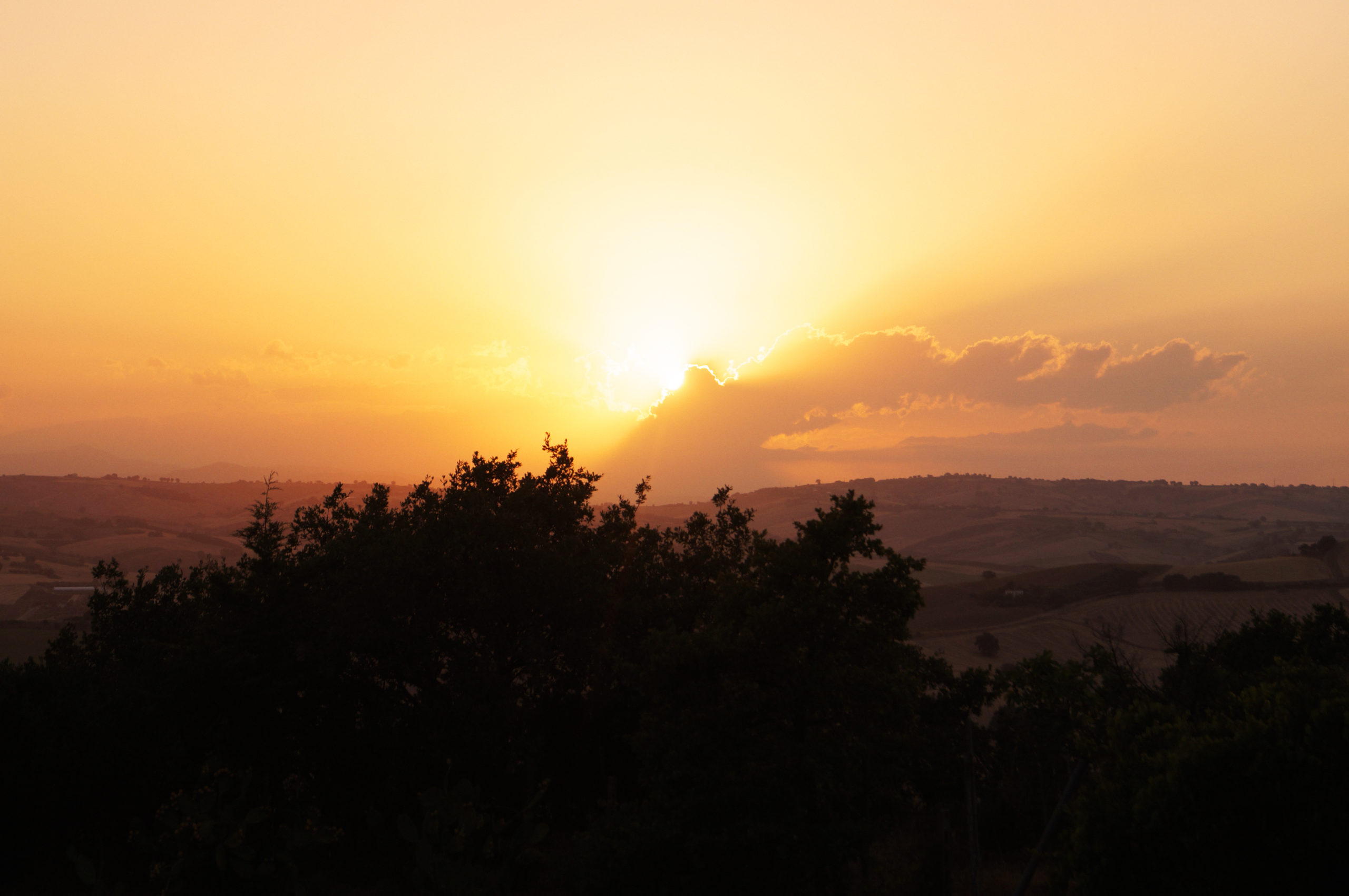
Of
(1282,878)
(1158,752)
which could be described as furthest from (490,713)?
(1282,878)

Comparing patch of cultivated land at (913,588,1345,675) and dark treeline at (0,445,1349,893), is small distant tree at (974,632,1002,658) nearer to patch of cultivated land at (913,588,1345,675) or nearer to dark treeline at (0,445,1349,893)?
patch of cultivated land at (913,588,1345,675)

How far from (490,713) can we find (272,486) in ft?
64.6

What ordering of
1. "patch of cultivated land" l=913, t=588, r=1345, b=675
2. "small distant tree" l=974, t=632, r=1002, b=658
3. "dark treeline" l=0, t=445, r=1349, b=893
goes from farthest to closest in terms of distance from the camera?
"small distant tree" l=974, t=632, r=1002, b=658 → "patch of cultivated land" l=913, t=588, r=1345, b=675 → "dark treeline" l=0, t=445, r=1349, b=893

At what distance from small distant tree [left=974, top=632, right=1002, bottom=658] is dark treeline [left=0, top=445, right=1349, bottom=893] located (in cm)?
6182

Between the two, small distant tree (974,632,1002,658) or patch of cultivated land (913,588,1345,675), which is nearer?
patch of cultivated land (913,588,1345,675)

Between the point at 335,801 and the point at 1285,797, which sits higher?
the point at 1285,797

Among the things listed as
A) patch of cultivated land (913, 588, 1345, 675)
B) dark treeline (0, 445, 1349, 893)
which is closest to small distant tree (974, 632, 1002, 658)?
patch of cultivated land (913, 588, 1345, 675)

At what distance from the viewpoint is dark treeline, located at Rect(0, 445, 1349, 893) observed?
11789 mm

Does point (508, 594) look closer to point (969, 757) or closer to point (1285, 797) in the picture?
point (969, 757)

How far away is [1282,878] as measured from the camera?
9898mm

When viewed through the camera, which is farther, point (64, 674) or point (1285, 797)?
point (64, 674)

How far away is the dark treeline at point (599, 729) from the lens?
11789 millimetres

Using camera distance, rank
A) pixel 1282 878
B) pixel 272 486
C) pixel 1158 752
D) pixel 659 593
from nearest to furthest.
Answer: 1. pixel 1282 878
2. pixel 1158 752
3. pixel 659 593
4. pixel 272 486

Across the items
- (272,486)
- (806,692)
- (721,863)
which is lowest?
(721,863)
